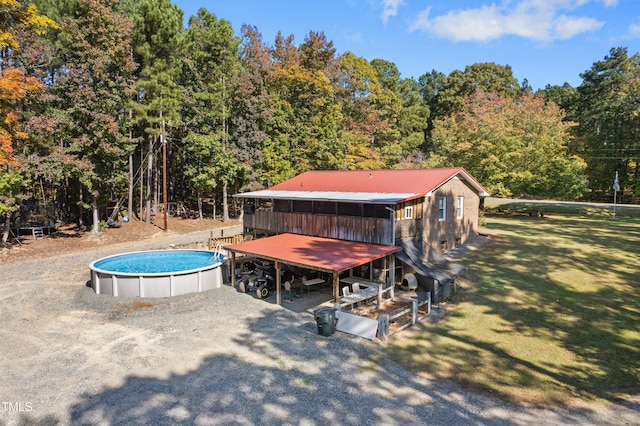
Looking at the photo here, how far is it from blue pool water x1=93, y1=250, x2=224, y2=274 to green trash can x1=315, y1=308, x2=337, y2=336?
923 centimetres

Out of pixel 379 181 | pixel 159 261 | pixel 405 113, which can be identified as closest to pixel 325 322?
pixel 379 181

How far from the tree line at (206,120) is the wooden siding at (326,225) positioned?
1191 cm

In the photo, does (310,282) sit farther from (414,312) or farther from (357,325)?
(414,312)

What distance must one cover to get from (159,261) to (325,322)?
44.3 ft

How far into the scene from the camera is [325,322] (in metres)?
12.2

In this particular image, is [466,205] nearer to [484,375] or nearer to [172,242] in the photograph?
[484,375]

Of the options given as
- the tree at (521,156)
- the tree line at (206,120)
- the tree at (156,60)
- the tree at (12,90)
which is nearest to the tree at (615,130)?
the tree line at (206,120)

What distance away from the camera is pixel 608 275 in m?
17.9

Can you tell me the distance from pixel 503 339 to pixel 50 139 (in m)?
28.1

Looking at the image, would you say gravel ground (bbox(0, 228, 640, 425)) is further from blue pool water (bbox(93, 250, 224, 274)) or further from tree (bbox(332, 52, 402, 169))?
tree (bbox(332, 52, 402, 169))

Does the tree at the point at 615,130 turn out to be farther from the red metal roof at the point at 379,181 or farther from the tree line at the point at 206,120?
the red metal roof at the point at 379,181

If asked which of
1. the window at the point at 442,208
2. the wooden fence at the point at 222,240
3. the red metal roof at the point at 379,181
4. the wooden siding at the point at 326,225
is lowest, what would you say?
the wooden fence at the point at 222,240

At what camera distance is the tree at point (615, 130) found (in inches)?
1791

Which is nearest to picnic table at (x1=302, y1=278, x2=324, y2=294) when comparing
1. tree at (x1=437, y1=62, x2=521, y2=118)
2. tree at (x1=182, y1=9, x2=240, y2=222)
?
tree at (x1=182, y1=9, x2=240, y2=222)
